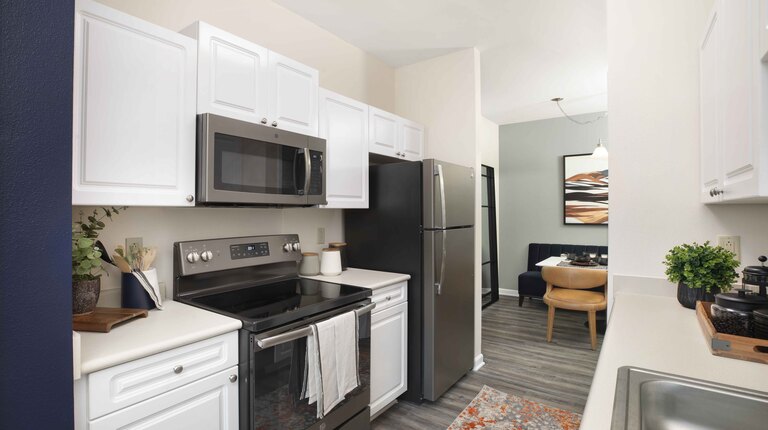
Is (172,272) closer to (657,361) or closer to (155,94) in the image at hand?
(155,94)

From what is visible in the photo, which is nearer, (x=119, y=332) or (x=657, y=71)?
(x=119, y=332)

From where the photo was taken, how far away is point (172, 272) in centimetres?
186

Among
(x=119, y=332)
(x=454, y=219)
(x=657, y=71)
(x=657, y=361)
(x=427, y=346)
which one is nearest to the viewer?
(x=657, y=361)

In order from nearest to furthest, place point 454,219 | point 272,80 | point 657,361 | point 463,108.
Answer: point 657,361 < point 272,80 < point 454,219 < point 463,108

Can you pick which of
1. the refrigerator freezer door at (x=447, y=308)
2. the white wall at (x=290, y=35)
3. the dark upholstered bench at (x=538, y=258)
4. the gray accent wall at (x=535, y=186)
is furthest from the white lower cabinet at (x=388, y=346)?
the gray accent wall at (x=535, y=186)

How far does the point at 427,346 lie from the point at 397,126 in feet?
5.25

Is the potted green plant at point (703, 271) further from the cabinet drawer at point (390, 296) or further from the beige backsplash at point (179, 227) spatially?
the beige backsplash at point (179, 227)

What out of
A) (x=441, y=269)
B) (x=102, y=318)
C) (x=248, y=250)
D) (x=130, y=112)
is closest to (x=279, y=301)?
(x=248, y=250)

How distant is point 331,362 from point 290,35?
204cm

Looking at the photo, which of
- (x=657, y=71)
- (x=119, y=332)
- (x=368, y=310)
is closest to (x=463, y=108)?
(x=657, y=71)

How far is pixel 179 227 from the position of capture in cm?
189

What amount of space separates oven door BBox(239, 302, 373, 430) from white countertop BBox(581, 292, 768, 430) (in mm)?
1101

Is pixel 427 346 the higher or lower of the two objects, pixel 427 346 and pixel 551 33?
the lower

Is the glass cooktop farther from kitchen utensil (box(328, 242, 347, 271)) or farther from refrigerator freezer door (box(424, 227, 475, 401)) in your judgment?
refrigerator freezer door (box(424, 227, 475, 401))
